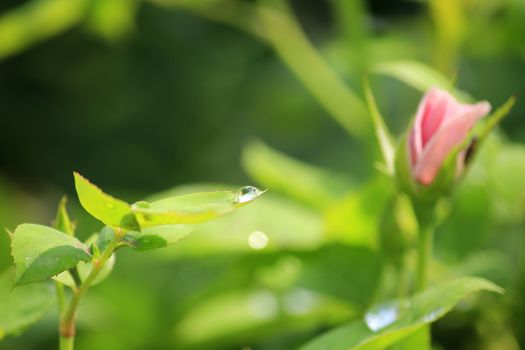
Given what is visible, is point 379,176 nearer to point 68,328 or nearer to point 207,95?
point 68,328

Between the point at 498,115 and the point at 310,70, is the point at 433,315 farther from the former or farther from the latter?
the point at 310,70

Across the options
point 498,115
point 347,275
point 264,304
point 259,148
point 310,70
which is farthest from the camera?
point 310,70

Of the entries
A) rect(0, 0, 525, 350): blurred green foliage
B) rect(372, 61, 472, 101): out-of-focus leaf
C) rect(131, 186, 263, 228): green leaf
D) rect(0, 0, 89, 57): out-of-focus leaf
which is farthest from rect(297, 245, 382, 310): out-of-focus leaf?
rect(0, 0, 89, 57): out-of-focus leaf

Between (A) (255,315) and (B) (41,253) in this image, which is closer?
(B) (41,253)

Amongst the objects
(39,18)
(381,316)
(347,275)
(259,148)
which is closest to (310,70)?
(259,148)

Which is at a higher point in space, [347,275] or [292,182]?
[292,182]

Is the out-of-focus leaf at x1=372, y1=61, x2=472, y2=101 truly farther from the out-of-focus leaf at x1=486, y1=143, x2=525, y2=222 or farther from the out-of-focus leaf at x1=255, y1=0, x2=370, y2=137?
the out-of-focus leaf at x1=255, y1=0, x2=370, y2=137

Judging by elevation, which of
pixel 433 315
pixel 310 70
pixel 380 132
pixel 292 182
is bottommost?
pixel 433 315
